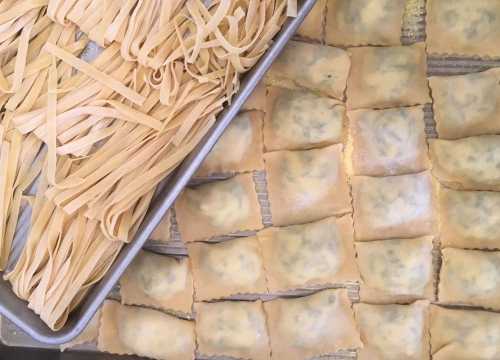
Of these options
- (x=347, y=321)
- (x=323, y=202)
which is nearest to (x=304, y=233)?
(x=323, y=202)

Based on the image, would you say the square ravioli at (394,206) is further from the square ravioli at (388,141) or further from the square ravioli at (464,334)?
the square ravioli at (464,334)

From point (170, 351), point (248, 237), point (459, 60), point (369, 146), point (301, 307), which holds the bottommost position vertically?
point (170, 351)

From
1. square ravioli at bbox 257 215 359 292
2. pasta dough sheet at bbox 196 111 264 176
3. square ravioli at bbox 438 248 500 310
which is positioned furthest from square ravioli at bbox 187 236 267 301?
square ravioli at bbox 438 248 500 310

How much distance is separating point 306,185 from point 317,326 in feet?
1.17

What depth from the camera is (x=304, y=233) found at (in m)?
1.43

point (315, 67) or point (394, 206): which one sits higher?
point (315, 67)

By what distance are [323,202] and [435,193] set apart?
0.28 meters

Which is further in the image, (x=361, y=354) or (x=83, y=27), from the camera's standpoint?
(x=361, y=354)

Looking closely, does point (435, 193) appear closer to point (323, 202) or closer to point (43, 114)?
point (323, 202)

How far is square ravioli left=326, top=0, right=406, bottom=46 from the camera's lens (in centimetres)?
140

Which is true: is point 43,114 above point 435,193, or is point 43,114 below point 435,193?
above

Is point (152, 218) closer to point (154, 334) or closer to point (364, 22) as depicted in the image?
point (154, 334)

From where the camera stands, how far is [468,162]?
1.38m

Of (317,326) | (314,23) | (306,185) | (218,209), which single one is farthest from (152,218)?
(314,23)
